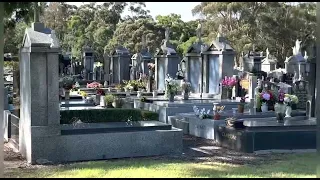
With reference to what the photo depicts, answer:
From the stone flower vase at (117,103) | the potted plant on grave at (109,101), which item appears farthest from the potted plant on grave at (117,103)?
the potted plant on grave at (109,101)

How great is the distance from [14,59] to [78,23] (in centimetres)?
4169

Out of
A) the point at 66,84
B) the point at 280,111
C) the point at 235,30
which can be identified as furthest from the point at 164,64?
the point at 235,30

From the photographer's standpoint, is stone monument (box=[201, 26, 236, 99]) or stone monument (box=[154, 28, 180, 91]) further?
stone monument (box=[154, 28, 180, 91])

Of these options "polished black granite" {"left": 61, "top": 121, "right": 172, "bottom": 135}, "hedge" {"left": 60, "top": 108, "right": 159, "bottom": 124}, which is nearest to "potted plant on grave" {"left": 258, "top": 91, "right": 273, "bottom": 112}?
"hedge" {"left": 60, "top": 108, "right": 159, "bottom": 124}

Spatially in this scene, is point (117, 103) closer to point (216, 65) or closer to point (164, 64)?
point (216, 65)

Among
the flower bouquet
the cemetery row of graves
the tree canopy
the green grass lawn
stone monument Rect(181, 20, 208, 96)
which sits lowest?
the green grass lawn

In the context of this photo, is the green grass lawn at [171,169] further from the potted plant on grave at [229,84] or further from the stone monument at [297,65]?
the stone monument at [297,65]

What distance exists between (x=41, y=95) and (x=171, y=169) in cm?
319

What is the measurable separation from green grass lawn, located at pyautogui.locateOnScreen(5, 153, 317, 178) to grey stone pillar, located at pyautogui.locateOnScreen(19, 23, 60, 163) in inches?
28.8

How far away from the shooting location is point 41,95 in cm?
986

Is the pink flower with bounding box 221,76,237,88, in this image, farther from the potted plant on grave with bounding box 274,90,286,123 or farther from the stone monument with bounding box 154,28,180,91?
the stone monument with bounding box 154,28,180,91

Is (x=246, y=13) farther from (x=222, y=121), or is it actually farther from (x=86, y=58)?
Answer: (x=222, y=121)

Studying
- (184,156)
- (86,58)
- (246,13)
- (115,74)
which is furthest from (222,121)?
(246,13)

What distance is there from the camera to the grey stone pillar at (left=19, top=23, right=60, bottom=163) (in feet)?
32.1
